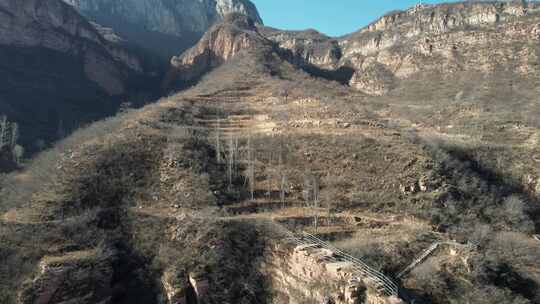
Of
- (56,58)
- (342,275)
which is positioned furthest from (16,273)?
(56,58)

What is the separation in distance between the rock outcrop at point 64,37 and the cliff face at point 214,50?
12.6 meters

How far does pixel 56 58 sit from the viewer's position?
77.2 metres

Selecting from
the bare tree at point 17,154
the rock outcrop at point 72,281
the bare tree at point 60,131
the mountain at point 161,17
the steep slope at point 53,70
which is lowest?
the rock outcrop at point 72,281

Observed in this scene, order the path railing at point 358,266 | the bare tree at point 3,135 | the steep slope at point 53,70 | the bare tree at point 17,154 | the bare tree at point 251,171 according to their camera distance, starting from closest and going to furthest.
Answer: the path railing at point 358,266 < the bare tree at point 251,171 < the bare tree at point 17,154 < the bare tree at point 3,135 < the steep slope at point 53,70

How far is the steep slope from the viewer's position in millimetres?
58969

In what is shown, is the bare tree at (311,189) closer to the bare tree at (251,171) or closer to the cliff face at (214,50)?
the bare tree at (251,171)

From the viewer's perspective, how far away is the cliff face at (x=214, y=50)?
85200 millimetres

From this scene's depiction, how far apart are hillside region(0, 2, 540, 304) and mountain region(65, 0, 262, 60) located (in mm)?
97751

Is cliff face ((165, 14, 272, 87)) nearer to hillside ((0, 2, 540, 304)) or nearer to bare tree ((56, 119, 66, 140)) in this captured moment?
bare tree ((56, 119, 66, 140))

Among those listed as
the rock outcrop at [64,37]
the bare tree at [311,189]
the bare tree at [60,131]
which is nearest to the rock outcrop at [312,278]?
the bare tree at [311,189]

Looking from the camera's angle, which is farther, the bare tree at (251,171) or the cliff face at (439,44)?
the cliff face at (439,44)

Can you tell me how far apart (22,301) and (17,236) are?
13.4 ft

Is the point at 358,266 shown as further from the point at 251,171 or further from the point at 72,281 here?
the point at 72,281

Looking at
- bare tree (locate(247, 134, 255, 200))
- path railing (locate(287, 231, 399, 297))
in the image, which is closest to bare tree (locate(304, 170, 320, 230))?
path railing (locate(287, 231, 399, 297))
